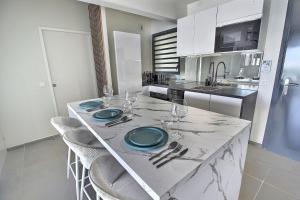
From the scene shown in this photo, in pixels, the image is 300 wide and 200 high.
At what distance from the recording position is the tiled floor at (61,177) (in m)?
1.63

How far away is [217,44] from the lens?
94.3 inches

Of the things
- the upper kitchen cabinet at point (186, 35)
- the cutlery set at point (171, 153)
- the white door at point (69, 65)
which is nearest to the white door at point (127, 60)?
the white door at point (69, 65)

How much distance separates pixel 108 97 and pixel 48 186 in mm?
1289

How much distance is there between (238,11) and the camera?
2.11 meters

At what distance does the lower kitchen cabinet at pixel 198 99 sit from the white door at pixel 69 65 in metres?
2.20

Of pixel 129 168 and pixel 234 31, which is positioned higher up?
pixel 234 31

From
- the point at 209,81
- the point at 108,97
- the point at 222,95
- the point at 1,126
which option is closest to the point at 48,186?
the point at 108,97

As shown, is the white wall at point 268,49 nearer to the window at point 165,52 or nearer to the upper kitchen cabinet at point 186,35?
the upper kitchen cabinet at point 186,35

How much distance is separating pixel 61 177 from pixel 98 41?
96.5 inches

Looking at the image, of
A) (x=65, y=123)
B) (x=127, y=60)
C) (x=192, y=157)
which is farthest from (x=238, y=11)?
(x=65, y=123)

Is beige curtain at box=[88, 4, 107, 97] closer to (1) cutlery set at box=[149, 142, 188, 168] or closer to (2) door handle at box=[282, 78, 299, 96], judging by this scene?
(1) cutlery set at box=[149, 142, 188, 168]

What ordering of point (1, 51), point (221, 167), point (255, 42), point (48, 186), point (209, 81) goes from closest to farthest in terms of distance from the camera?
point (221, 167) < point (48, 186) < point (255, 42) < point (1, 51) < point (209, 81)

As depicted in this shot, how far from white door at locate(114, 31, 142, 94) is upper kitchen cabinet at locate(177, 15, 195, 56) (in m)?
0.95

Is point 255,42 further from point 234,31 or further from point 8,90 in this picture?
point 8,90
